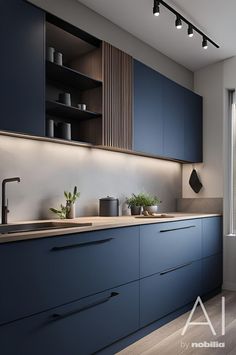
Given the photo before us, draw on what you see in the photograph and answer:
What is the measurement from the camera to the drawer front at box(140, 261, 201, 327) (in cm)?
276

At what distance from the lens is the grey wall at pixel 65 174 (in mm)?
2586

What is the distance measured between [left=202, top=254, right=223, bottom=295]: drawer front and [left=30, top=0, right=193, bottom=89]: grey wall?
86.3 inches

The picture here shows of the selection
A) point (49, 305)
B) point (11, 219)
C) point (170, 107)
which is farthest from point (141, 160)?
point (49, 305)

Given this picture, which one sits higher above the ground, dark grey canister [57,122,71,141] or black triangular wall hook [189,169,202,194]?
dark grey canister [57,122,71,141]

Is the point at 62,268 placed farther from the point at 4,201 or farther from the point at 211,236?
the point at 211,236

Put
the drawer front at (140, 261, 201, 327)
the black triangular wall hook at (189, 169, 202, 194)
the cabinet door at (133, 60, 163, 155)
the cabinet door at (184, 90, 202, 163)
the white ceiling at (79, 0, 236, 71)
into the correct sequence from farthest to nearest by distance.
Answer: the black triangular wall hook at (189, 169, 202, 194) < the cabinet door at (184, 90, 202, 163) < the cabinet door at (133, 60, 163, 155) < the white ceiling at (79, 0, 236, 71) < the drawer front at (140, 261, 201, 327)

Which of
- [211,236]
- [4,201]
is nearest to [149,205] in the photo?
[211,236]

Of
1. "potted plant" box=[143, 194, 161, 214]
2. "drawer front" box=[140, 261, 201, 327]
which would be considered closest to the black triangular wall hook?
"potted plant" box=[143, 194, 161, 214]

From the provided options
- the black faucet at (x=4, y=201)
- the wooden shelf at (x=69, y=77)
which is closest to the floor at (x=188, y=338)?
the black faucet at (x=4, y=201)

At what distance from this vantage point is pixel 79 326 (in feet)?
7.04

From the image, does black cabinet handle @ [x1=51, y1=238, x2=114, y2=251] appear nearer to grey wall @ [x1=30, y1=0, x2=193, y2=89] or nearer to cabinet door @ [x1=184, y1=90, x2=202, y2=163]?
grey wall @ [x1=30, y1=0, x2=193, y2=89]

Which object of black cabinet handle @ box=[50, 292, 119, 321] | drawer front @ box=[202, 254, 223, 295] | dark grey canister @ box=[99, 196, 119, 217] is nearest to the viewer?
black cabinet handle @ box=[50, 292, 119, 321]

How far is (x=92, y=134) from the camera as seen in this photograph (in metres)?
3.01

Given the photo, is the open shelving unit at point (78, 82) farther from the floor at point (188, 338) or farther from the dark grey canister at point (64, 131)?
the floor at point (188, 338)
